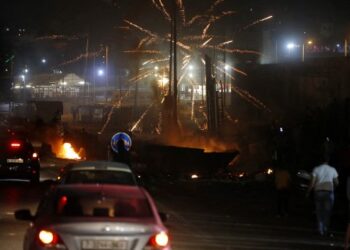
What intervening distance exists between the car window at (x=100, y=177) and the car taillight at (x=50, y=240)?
4644 millimetres

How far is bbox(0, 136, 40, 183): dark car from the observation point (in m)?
26.7

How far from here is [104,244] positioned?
24.8ft

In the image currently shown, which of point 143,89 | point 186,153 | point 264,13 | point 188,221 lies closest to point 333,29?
point 264,13

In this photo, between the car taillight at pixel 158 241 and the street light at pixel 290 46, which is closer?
the car taillight at pixel 158 241

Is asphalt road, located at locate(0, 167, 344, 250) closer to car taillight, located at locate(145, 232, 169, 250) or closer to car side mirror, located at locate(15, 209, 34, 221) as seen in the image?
car side mirror, located at locate(15, 209, 34, 221)

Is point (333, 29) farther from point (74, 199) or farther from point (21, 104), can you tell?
point (74, 199)

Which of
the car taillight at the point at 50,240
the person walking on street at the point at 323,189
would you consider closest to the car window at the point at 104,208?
the car taillight at the point at 50,240

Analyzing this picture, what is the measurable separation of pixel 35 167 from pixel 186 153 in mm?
11383

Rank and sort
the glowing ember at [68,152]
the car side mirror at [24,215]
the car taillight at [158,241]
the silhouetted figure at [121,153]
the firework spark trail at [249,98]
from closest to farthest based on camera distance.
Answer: the car taillight at [158,241] → the car side mirror at [24,215] → the silhouetted figure at [121,153] → the glowing ember at [68,152] → the firework spark trail at [249,98]

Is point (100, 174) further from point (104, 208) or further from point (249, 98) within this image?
point (249, 98)

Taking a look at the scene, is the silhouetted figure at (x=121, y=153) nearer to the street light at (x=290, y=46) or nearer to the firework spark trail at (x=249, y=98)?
the firework spark trail at (x=249, y=98)

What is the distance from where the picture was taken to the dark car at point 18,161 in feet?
87.6

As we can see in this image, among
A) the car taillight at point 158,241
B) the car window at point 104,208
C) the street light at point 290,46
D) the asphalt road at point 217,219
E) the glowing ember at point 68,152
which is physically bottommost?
the glowing ember at point 68,152

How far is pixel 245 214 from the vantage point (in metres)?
20.3
